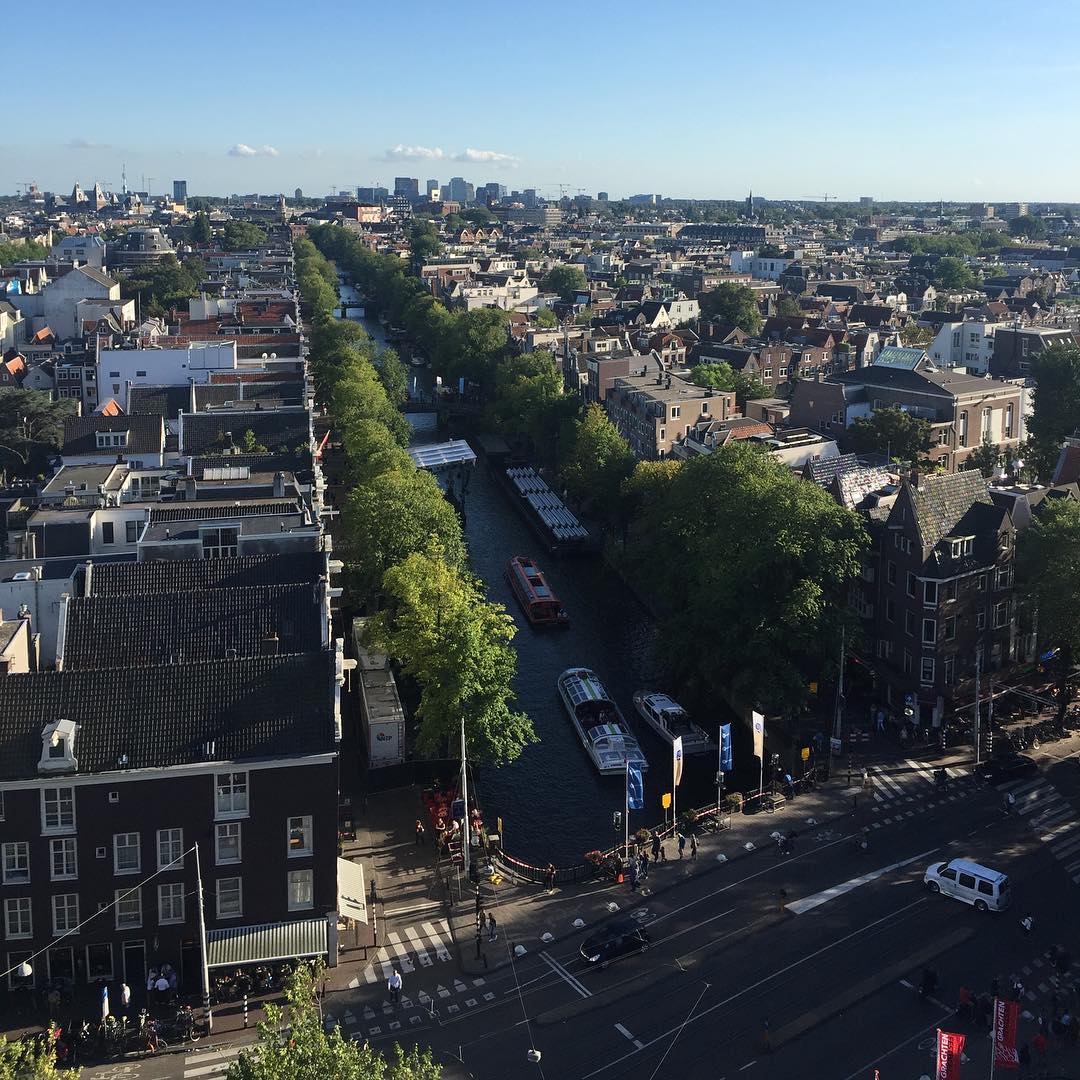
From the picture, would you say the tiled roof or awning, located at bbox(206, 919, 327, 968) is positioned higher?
the tiled roof

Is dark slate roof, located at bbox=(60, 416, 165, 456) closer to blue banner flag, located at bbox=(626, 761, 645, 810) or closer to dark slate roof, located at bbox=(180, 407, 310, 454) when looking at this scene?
dark slate roof, located at bbox=(180, 407, 310, 454)

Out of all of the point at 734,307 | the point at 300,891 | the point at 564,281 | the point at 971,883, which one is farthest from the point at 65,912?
the point at 564,281

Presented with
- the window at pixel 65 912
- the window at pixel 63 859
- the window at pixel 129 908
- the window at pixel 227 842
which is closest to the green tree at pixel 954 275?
the window at pixel 227 842

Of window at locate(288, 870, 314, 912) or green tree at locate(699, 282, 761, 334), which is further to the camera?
green tree at locate(699, 282, 761, 334)

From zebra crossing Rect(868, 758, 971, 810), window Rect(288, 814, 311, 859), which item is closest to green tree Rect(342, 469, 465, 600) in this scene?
zebra crossing Rect(868, 758, 971, 810)

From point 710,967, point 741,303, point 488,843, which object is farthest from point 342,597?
point 741,303

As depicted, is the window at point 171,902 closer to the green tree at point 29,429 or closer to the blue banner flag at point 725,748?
the blue banner flag at point 725,748
